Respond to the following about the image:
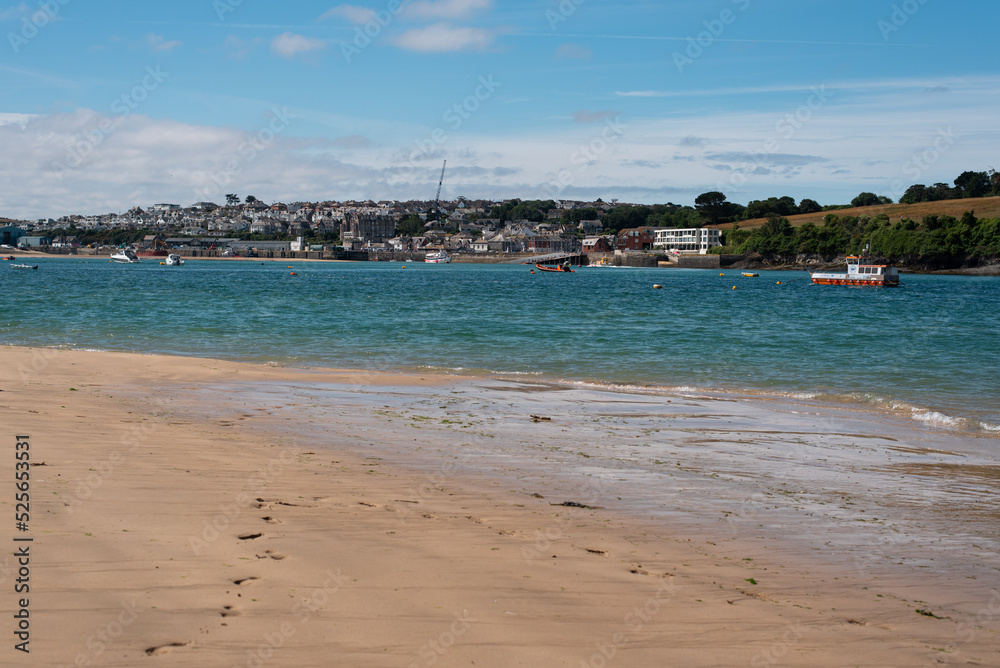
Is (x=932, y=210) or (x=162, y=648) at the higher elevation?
(x=932, y=210)

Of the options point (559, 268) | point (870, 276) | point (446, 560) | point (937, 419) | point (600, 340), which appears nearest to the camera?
point (446, 560)

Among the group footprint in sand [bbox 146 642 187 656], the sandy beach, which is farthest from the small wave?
footprint in sand [bbox 146 642 187 656]

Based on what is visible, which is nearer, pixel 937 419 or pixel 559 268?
pixel 937 419

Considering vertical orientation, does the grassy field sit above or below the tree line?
above

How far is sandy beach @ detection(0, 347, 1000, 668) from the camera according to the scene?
16.1 feet

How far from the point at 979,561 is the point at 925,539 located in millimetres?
593

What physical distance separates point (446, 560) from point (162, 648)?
2285mm

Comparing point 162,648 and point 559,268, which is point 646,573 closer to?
point 162,648

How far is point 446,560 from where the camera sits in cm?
627

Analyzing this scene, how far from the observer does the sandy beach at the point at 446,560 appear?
193 inches

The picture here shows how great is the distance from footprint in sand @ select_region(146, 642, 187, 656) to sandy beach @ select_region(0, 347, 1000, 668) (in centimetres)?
2

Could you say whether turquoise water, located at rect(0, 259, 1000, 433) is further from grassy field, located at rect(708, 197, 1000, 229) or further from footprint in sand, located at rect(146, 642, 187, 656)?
grassy field, located at rect(708, 197, 1000, 229)

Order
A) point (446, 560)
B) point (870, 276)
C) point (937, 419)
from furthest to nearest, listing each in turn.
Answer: point (870, 276) → point (937, 419) → point (446, 560)

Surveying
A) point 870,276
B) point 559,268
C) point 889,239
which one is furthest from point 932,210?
point 870,276
